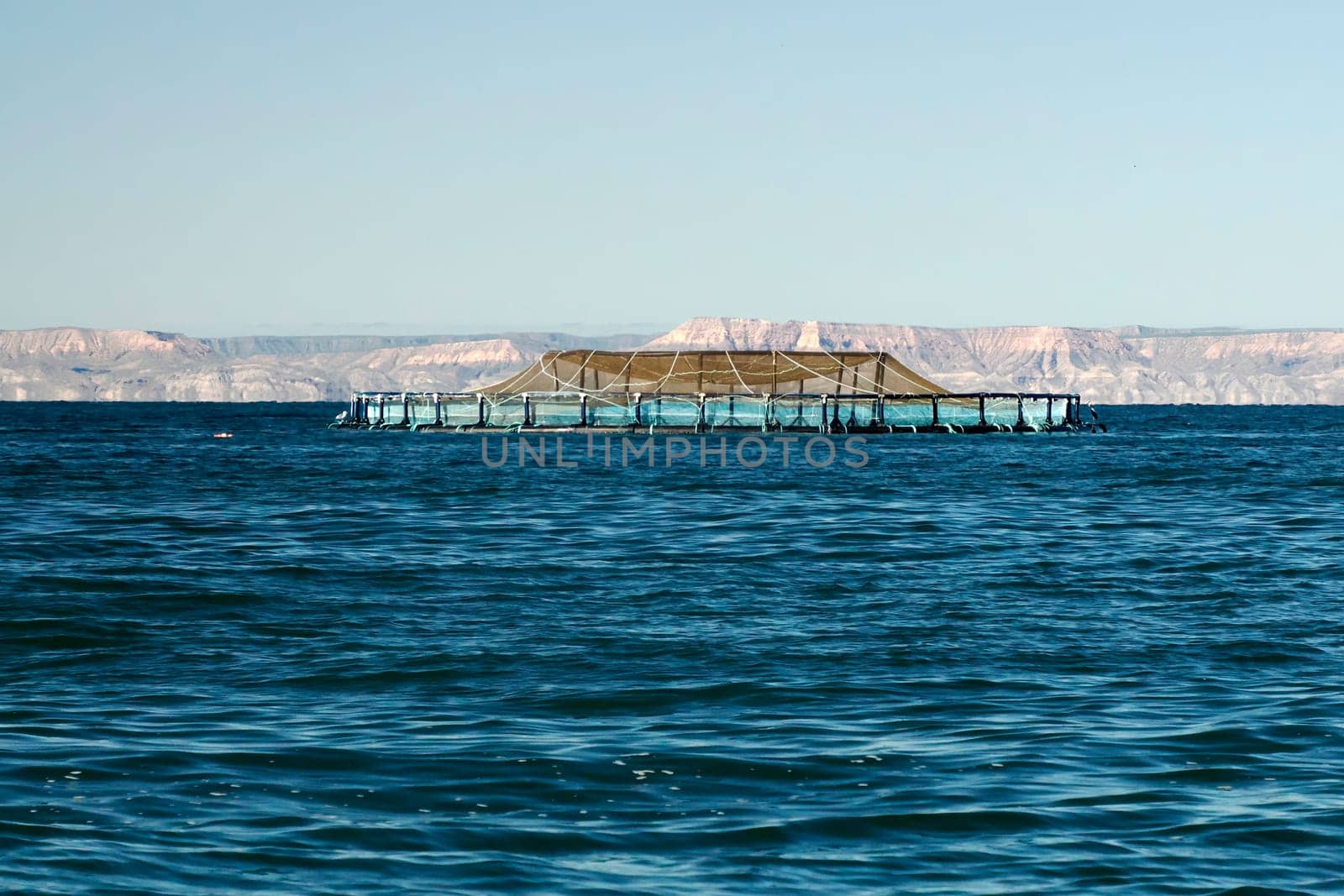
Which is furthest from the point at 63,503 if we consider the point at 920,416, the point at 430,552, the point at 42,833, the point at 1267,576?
the point at 920,416

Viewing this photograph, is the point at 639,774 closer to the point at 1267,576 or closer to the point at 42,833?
the point at 42,833

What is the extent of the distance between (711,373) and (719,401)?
5.96ft

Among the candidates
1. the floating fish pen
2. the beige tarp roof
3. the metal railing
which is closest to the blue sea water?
the metal railing

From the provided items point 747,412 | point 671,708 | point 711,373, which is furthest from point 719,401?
point 671,708

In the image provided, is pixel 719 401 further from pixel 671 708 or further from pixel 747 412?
pixel 671 708

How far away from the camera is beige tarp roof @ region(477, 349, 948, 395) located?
10269cm

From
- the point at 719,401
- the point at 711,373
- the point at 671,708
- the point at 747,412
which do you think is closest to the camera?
the point at 671,708

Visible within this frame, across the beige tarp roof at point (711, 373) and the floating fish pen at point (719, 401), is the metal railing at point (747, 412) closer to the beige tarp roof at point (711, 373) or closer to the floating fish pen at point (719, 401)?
the floating fish pen at point (719, 401)

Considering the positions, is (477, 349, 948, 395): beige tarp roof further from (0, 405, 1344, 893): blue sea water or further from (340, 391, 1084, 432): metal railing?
(0, 405, 1344, 893): blue sea water

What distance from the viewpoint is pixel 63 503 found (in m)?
40.0

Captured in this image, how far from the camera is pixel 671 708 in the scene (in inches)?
573

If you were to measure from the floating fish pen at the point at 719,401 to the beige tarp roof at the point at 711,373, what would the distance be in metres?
0.08

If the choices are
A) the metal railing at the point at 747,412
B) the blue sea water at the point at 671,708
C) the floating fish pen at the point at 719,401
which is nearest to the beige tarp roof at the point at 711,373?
the floating fish pen at the point at 719,401

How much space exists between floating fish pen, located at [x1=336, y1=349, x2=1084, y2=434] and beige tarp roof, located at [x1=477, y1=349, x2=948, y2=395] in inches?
3.3
